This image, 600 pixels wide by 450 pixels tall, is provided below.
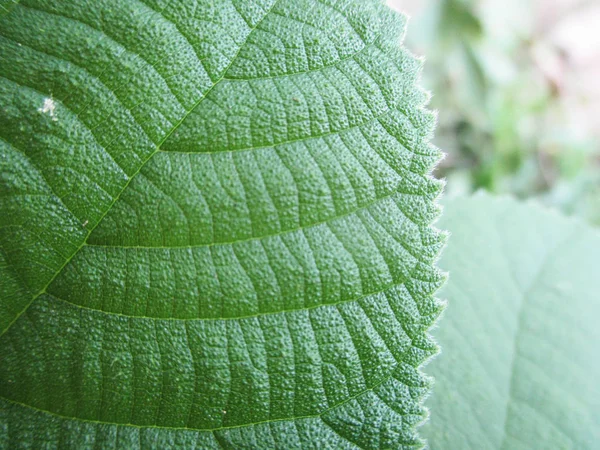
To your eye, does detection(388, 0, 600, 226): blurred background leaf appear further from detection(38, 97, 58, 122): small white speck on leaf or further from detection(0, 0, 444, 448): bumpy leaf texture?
detection(38, 97, 58, 122): small white speck on leaf

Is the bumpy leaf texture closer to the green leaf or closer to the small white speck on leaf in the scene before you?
the small white speck on leaf

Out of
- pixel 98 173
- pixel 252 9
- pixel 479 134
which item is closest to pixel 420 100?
pixel 252 9

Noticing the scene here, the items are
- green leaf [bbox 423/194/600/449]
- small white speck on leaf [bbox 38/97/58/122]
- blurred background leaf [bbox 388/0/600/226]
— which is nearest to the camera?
small white speck on leaf [bbox 38/97/58/122]

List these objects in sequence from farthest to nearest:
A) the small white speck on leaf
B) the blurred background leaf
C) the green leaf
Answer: the blurred background leaf
the green leaf
the small white speck on leaf

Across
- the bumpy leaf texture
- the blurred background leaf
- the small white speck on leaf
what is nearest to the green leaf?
the bumpy leaf texture

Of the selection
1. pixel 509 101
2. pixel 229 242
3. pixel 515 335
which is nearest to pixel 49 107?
pixel 229 242

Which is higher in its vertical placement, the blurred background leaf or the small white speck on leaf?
the blurred background leaf

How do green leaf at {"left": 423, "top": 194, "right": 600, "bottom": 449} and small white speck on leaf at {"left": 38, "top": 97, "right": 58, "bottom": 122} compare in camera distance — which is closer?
small white speck on leaf at {"left": 38, "top": 97, "right": 58, "bottom": 122}

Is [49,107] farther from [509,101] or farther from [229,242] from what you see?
[509,101]
